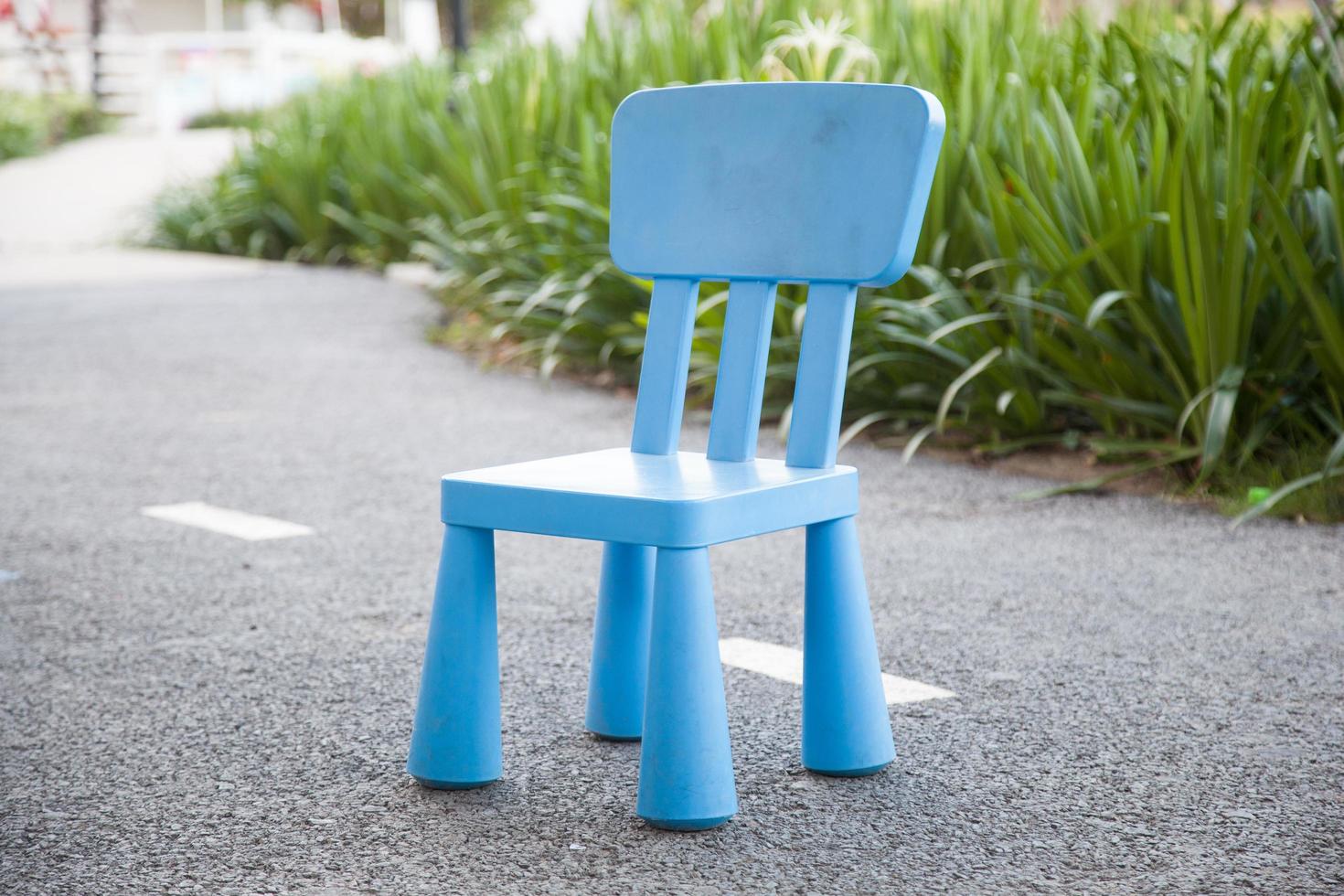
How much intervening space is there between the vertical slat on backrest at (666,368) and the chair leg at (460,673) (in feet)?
1.25

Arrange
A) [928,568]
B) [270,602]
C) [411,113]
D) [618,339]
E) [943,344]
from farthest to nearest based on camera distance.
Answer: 1. [411,113]
2. [618,339]
3. [943,344]
4. [928,568]
5. [270,602]

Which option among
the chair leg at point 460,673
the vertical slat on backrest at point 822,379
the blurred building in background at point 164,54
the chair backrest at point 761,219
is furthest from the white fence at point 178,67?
the chair leg at point 460,673

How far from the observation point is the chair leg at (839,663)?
2.29 metres

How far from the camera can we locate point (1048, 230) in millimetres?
4496

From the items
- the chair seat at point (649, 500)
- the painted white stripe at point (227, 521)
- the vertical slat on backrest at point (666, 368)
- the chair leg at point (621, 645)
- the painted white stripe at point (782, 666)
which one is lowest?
the painted white stripe at point (227, 521)

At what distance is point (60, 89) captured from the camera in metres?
25.2

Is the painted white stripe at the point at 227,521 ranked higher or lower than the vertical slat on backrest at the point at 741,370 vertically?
lower

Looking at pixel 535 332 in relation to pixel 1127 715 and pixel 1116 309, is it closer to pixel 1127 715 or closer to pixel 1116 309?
pixel 1116 309

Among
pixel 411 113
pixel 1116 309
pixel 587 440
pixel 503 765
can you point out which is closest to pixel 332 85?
pixel 411 113

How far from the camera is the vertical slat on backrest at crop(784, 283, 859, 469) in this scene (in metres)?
2.34

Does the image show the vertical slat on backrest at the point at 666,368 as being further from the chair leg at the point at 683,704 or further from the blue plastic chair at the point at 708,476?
the chair leg at the point at 683,704

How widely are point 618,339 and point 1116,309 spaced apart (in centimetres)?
236

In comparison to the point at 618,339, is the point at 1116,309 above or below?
above

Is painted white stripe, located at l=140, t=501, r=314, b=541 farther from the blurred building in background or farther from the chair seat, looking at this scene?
the blurred building in background
